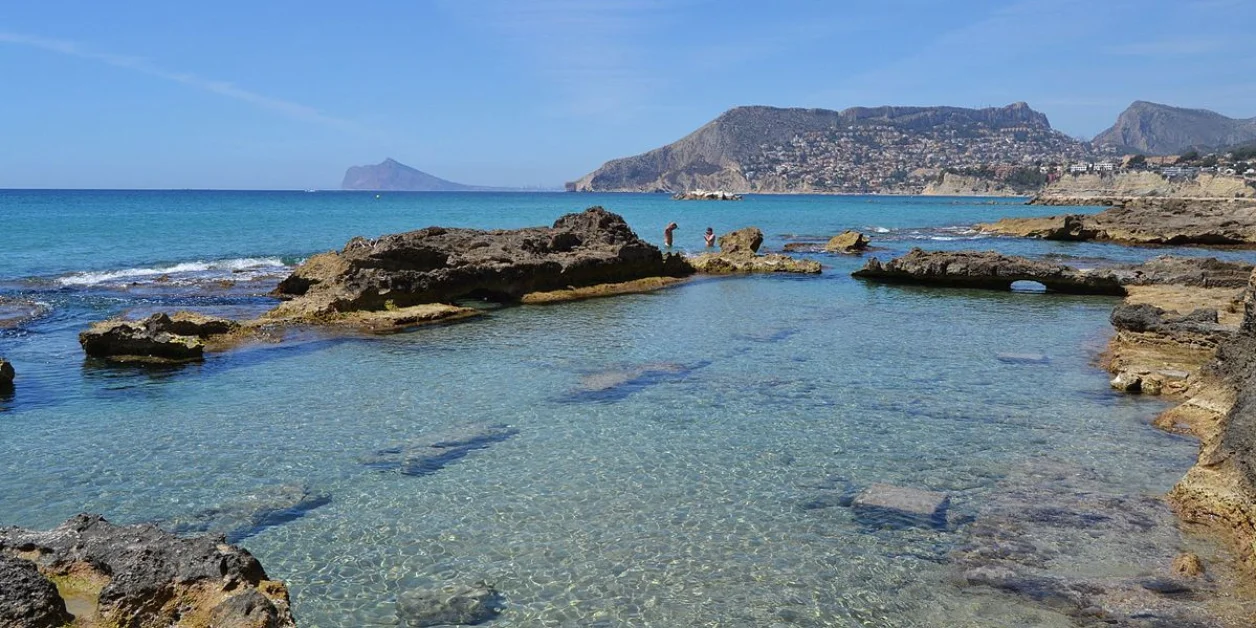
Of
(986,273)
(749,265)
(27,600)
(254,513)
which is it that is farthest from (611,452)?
(749,265)

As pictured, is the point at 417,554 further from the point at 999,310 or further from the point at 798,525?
the point at 999,310

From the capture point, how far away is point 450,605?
6.41 meters

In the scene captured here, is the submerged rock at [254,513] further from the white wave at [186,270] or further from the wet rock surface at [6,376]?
the white wave at [186,270]

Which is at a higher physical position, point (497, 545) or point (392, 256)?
point (392, 256)

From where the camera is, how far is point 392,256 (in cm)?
2172

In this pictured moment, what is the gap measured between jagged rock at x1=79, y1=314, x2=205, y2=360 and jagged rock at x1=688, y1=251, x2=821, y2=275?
68.9ft

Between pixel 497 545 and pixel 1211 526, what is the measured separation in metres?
6.68

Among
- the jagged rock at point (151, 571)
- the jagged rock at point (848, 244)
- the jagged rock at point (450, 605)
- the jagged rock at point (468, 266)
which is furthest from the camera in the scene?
the jagged rock at point (848, 244)

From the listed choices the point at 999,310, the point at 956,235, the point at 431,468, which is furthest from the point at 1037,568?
the point at 956,235

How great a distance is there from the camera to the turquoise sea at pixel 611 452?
269 inches

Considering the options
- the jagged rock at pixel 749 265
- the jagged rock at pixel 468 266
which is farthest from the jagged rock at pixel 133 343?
the jagged rock at pixel 749 265

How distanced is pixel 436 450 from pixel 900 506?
544cm

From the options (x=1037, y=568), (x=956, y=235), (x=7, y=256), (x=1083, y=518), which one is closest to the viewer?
(x=1037, y=568)

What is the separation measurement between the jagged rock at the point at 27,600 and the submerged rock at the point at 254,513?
9.56ft
